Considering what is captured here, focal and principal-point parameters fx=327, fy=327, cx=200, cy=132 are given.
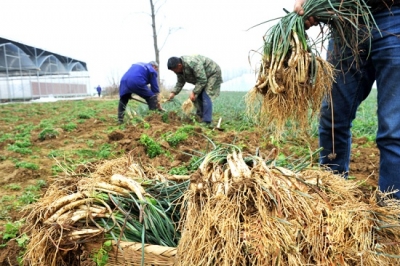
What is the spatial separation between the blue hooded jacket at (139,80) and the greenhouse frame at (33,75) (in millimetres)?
16980

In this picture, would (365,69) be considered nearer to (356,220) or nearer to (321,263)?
(356,220)

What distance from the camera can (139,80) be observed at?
22.9 feet

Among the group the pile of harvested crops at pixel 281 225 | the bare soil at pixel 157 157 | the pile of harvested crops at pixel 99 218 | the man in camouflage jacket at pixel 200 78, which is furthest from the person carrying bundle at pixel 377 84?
the man in camouflage jacket at pixel 200 78

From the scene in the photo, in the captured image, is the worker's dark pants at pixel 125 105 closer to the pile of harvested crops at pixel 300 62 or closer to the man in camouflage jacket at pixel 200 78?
the man in camouflage jacket at pixel 200 78

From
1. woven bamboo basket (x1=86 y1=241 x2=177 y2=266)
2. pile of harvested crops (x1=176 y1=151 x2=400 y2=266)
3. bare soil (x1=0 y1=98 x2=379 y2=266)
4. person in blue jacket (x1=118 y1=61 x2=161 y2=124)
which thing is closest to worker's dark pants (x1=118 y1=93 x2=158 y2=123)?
person in blue jacket (x1=118 y1=61 x2=161 y2=124)

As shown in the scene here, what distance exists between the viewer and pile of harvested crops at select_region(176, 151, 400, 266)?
3.70 feet

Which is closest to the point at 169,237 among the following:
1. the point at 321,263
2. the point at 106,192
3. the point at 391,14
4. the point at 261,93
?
the point at 106,192

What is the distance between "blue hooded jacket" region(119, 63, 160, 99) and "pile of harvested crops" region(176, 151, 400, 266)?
19.2 ft

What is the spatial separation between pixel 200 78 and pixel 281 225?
546 cm

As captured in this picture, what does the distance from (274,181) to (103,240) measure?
81 centimetres

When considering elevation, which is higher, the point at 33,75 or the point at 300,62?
the point at 33,75

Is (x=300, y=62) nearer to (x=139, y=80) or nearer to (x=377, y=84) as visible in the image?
(x=377, y=84)

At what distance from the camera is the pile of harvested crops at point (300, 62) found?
1993 mm

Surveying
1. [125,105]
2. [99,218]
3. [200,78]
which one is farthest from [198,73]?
[99,218]
